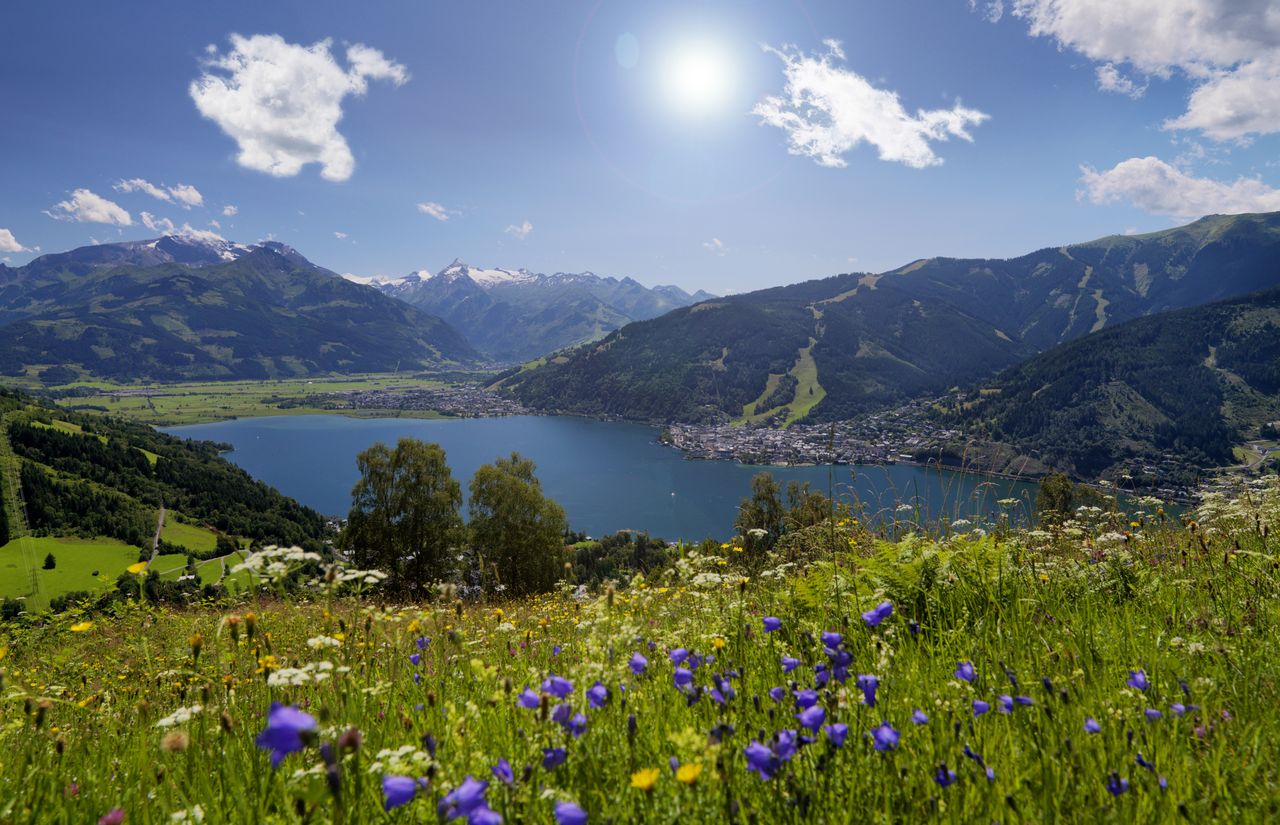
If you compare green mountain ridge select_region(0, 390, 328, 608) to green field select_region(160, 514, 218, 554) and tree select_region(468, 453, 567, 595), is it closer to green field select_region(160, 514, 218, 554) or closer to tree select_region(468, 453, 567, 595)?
green field select_region(160, 514, 218, 554)

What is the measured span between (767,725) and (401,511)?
89.7 feet

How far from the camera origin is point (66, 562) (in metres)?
60.9

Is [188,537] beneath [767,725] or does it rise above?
beneath

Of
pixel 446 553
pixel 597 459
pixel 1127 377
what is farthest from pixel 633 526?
pixel 1127 377

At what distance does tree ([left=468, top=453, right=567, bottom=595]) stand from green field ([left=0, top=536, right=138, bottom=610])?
37.6 m

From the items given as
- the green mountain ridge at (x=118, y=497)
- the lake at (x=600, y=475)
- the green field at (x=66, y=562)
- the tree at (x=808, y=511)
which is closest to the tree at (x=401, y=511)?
the tree at (x=808, y=511)

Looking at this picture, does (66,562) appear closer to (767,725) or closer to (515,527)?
(515,527)

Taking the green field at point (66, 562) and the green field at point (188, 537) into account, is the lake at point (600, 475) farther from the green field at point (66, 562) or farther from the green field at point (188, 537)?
the green field at point (66, 562)

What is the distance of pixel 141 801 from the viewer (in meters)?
2.18

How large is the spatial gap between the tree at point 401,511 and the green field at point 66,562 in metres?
33.9

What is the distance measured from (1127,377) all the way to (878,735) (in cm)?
25535

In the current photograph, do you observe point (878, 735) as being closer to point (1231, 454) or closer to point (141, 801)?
point (141, 801)

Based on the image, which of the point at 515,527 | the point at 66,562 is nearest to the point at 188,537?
the point at 66,562

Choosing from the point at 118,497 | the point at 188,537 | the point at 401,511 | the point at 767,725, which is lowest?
the point at 188,537
